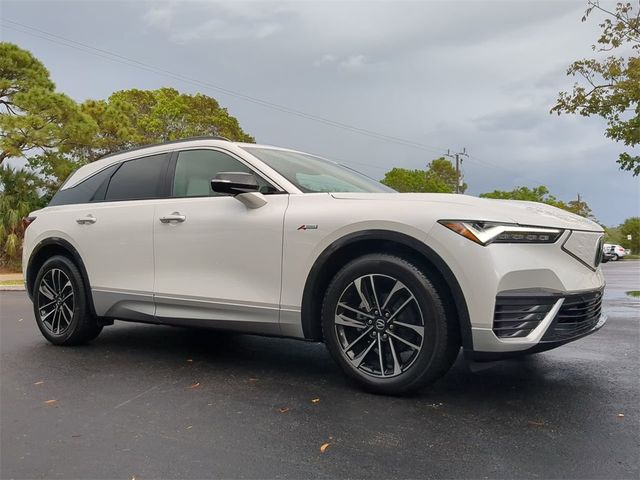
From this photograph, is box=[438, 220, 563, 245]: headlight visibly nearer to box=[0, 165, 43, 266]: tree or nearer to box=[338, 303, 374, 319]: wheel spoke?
box=[338, 303, 374, 319]: wheel spoke

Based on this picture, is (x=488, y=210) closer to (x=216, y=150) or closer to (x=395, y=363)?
(x=395, y=363)

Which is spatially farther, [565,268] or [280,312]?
[280,312]

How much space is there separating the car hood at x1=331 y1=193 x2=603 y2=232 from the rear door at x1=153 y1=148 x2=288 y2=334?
690 mm

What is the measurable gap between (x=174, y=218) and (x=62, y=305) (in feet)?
5.54

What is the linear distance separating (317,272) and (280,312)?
0.41 meters

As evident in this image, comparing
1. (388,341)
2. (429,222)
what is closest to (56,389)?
(388,341)

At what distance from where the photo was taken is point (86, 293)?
4.94 metres

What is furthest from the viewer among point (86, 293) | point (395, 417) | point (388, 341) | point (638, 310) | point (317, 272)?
point (638, 310)

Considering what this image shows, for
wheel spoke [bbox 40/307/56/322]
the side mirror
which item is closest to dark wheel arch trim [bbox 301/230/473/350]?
the side mirror

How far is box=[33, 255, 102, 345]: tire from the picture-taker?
4965 mm

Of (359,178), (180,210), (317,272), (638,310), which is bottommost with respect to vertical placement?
(638,310)

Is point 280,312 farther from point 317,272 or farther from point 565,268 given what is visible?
point 565,268

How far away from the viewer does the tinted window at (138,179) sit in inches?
185

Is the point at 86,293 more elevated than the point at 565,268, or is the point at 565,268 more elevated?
the point at 565,268
